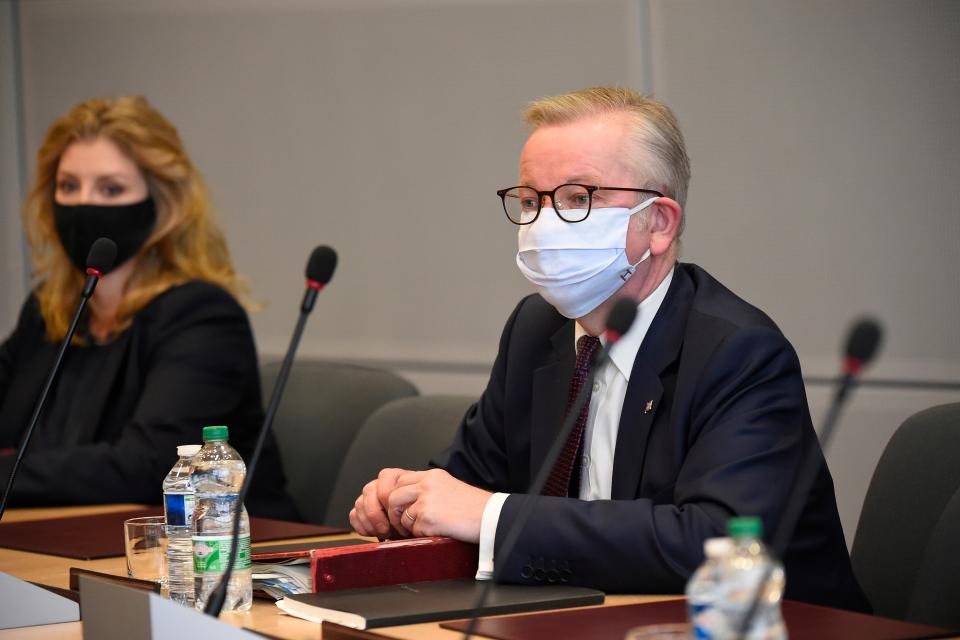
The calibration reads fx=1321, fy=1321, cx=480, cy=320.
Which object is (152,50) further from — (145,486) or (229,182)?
(145,486)

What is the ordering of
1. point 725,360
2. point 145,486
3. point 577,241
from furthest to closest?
point 145,486
point 577,241
point 725,360

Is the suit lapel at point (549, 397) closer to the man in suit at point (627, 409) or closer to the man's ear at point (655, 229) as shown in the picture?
the man in suit at point (627, 409)

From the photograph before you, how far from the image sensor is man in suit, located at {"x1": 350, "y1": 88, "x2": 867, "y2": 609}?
1837mm

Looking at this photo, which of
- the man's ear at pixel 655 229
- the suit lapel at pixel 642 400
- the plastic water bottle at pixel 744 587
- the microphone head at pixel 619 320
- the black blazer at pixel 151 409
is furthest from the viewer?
the black blazer at pixel 151 409

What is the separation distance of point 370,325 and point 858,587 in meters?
2.33

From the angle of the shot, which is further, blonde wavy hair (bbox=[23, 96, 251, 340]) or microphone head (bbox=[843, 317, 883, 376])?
blonde wavy hair (bbox=[23, 96, 251, 340])

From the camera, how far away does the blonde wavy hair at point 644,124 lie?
2.17 meters

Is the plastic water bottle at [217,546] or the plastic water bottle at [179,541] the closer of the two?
the plastic water bottle at [217,546]

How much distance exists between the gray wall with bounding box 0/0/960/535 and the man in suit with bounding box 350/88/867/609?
77cm

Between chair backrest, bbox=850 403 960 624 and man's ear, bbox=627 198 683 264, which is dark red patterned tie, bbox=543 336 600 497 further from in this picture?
chair backrest, bbox=850 403 960 624

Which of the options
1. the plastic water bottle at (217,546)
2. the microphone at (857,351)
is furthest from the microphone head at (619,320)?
the plastic water bottle at (217,546)

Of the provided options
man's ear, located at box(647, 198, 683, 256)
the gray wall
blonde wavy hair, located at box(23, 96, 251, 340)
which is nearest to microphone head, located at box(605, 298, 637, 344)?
man's ear, located at box(647, 198, 683, 256)

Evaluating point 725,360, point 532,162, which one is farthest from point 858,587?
point 532,162

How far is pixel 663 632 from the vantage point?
1.16 metres
